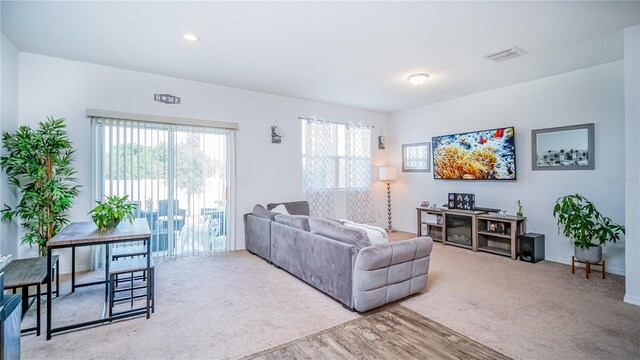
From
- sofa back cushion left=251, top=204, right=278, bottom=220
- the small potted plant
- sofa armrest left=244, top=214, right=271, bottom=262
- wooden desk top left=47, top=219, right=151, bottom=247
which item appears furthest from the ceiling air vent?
the small potted plant

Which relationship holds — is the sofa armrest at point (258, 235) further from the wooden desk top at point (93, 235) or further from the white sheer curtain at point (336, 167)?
the wooden desk top at point (93, 235)

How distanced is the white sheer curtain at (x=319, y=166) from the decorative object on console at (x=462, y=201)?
2206 millimetres

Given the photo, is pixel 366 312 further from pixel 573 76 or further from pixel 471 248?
pixel 573 76

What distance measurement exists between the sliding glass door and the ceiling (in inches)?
34.1

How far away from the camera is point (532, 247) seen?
13.8 feet

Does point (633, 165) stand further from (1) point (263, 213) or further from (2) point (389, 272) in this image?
(1) point (263, 213)

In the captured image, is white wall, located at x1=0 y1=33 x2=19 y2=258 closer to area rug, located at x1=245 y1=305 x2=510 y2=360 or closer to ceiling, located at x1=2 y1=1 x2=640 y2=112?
ceiling, located at x1=2 y1=1 x2=640 y2=112

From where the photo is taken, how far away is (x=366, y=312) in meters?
2.70

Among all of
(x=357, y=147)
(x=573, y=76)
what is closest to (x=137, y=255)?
(x=357, y=147)

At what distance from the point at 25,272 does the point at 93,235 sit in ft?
2.19

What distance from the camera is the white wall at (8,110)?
10.0 feet

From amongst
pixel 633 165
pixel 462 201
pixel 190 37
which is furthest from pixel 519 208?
pixel 190 37

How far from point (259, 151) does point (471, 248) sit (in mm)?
3920

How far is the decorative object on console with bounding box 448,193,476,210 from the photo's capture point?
5.04 metres
